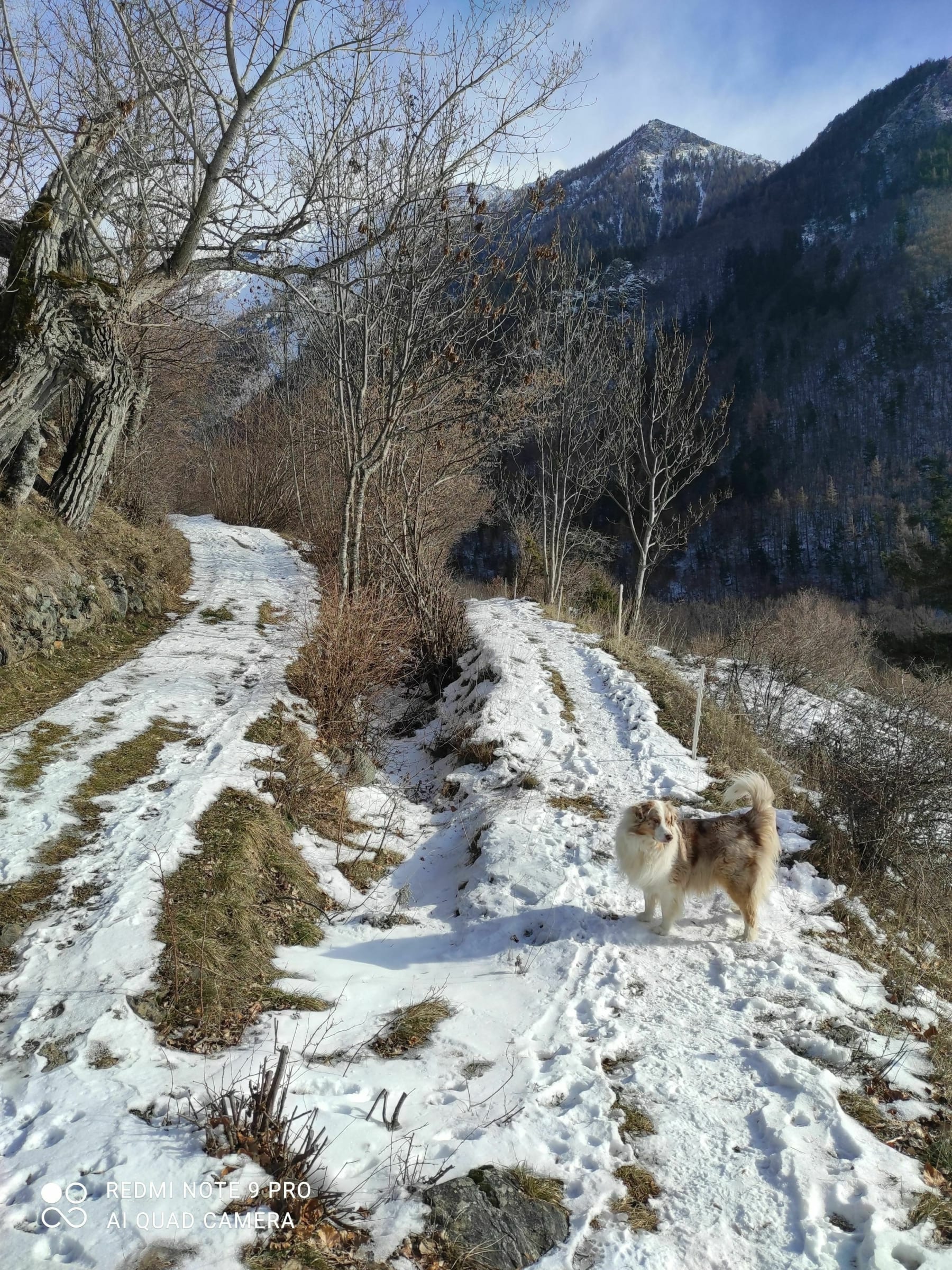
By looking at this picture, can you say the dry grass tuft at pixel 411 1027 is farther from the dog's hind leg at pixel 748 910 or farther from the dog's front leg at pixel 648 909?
the dog's hind leg at pixel 748 910

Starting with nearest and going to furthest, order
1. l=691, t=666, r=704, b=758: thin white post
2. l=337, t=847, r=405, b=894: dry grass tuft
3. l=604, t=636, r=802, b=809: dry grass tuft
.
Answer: l=337, t=847, r=405, b=894: dry grass tuft → l=604, t=636, r=802, b=809: dry grass tuft → l=691, t=666, r=704, b=758: thin white post

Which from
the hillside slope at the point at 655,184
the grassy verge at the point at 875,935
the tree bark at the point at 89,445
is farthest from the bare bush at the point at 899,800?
the hillside slope at the point at 655,184

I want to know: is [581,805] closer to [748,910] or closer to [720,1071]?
[748,910]

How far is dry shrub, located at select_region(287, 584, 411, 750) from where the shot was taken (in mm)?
8305

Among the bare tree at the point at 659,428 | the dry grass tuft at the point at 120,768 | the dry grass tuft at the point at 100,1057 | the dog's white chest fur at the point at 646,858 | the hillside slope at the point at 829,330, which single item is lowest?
the dry grass tuft at the point at 100,1057

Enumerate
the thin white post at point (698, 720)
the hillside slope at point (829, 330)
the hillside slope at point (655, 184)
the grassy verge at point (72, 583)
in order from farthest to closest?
1. the hillside slope at point (655, 184)
2. the hillside slope at point (829, 330)
3. the thin white post at point (698, 720)
4. the grassy verge at point (72, 583)

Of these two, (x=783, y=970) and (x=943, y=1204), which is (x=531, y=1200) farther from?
(x=783, y=970)

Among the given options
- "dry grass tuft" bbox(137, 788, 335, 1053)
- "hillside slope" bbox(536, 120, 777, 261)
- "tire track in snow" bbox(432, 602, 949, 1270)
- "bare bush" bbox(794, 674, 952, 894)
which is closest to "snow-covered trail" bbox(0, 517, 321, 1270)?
"dry grass tuft" bbox(137, 788, 335, 1053)

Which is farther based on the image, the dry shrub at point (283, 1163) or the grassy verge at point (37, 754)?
the grassy verge at point (37, 754)

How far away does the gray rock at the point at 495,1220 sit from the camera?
2420 mm

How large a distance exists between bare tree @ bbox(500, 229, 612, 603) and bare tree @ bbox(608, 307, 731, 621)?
0.69m

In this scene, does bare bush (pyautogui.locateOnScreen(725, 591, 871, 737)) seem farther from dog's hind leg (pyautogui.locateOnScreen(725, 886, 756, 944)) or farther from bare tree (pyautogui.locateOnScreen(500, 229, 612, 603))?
dog's hind leg (pyautogui.locateOnScreen(725, 886, 756, 944))
